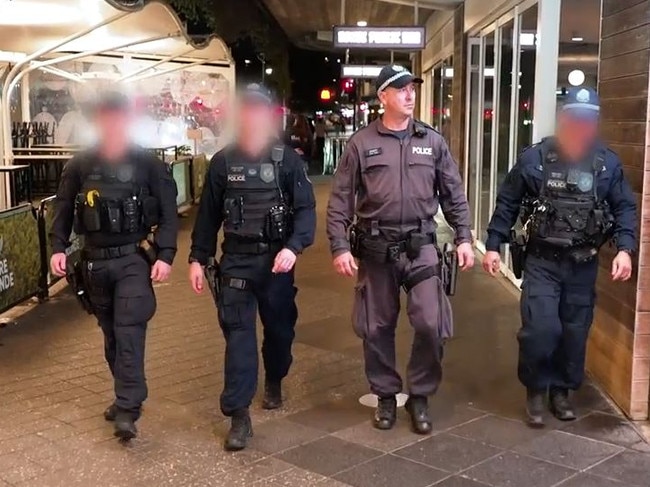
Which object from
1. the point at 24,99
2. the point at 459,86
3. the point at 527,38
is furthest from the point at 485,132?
the point at 24,99

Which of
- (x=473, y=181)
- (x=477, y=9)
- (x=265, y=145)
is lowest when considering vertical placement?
(x=473, y=181)

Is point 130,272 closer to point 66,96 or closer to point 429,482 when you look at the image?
point 429,482

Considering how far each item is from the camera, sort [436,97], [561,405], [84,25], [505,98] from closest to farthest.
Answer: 1. [561,405]
2. [505,98]
3. [84,25]
4. [436,97]

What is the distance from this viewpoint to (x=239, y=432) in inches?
166

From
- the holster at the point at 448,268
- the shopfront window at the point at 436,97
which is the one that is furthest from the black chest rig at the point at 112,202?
the shopfront window at the point at 436,97

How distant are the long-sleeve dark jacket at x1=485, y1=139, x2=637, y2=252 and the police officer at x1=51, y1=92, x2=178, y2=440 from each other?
67.8 inches

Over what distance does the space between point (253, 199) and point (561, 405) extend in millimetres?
1974

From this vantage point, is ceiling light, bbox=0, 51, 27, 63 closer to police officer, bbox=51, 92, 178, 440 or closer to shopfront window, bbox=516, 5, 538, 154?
shopfront window, bbox=516, 5, 538, 154

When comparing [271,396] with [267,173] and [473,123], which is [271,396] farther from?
[473,123]

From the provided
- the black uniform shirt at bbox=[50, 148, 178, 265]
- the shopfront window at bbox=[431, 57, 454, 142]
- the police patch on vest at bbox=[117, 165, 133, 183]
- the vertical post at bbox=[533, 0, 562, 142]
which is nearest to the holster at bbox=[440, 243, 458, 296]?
the black uniform shirt at bbox=[50, 148, 178, 265]

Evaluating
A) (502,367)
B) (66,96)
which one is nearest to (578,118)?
(502,367)

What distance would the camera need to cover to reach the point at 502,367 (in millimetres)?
5551

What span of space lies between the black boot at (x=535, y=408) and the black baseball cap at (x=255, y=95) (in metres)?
2.04

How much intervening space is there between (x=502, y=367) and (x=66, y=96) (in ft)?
46.3
